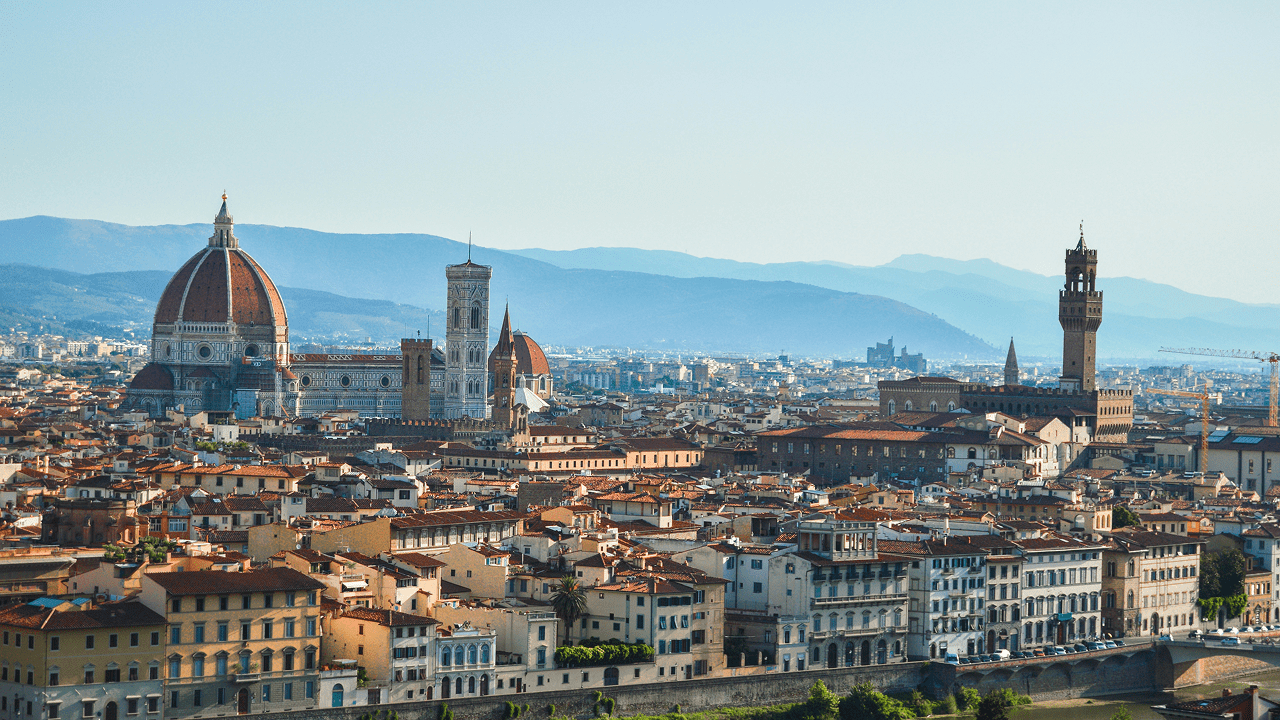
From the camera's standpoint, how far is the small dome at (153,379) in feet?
460

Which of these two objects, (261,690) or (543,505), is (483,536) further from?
(261,690)

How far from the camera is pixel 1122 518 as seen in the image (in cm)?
7119

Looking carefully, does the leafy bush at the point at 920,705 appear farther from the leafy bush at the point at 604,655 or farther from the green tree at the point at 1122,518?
the green tree at the point at 1122,518

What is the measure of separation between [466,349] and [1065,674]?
93.1 m

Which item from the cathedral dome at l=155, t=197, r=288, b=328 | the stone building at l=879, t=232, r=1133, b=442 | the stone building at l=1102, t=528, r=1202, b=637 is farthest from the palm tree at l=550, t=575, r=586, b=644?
the cathedral dome at l=155, t=197, r=288, b=328

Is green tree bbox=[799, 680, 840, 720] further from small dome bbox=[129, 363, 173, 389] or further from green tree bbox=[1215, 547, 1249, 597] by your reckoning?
small dome bbox=[129, 363, 173, 389]

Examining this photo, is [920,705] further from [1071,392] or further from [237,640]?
[1071,392]

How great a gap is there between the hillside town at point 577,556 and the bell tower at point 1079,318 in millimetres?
A: 17481

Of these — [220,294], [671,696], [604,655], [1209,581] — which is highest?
[220,294]

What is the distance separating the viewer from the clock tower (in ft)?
481

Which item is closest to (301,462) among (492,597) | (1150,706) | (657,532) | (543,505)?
(543,505)

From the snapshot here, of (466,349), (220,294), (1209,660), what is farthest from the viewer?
(220,294)

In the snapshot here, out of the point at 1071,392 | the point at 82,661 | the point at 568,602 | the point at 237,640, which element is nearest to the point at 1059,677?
the point at 568,602

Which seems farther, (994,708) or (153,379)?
(153,379)
